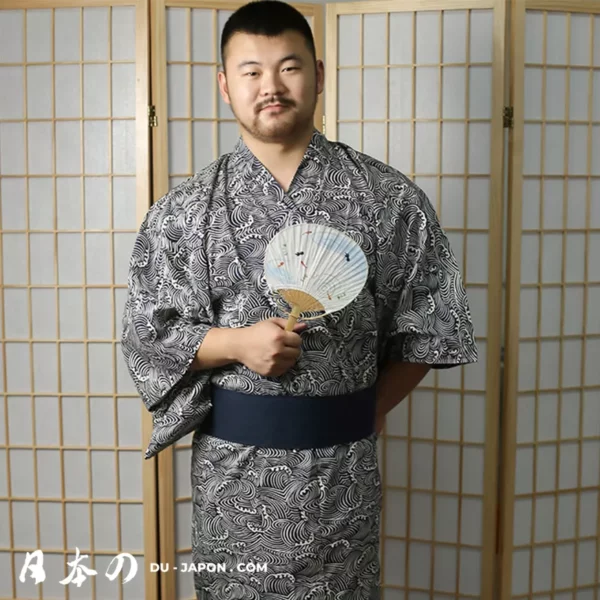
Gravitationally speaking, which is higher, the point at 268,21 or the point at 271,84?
the point at 268,21

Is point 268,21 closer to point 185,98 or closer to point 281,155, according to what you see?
point 281,155

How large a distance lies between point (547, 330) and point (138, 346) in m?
1.47

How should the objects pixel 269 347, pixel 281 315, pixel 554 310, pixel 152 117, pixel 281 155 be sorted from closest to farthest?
1. pixel 269 347
2. pixel 281 315
3. pixel 281 155
4. pixel 152 117
5. pixel 554 310

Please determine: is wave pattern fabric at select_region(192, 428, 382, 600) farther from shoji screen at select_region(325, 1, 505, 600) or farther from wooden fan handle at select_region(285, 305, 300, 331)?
shoji screen at select_region(325, 1, 505, 600)

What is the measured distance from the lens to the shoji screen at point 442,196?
256cm

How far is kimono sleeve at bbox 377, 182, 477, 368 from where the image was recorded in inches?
71.6

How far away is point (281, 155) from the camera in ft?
5.99

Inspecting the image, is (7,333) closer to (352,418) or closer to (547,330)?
(352,418)

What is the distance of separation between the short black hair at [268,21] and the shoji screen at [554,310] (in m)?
1.03

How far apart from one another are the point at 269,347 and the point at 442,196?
122 centimetres

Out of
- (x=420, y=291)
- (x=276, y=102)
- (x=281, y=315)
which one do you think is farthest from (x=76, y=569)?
(x=276, y=102)

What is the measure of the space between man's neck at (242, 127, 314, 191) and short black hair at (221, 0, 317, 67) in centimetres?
21

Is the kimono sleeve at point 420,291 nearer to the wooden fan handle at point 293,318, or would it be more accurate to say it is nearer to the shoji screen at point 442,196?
the wooden fan handle at point 293,318

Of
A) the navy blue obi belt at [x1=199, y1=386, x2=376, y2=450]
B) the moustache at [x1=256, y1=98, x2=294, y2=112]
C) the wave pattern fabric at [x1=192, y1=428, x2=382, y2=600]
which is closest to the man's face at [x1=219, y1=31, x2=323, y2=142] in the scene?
the moustache at [x1=256, y1=98, x2=294, y2=112]
